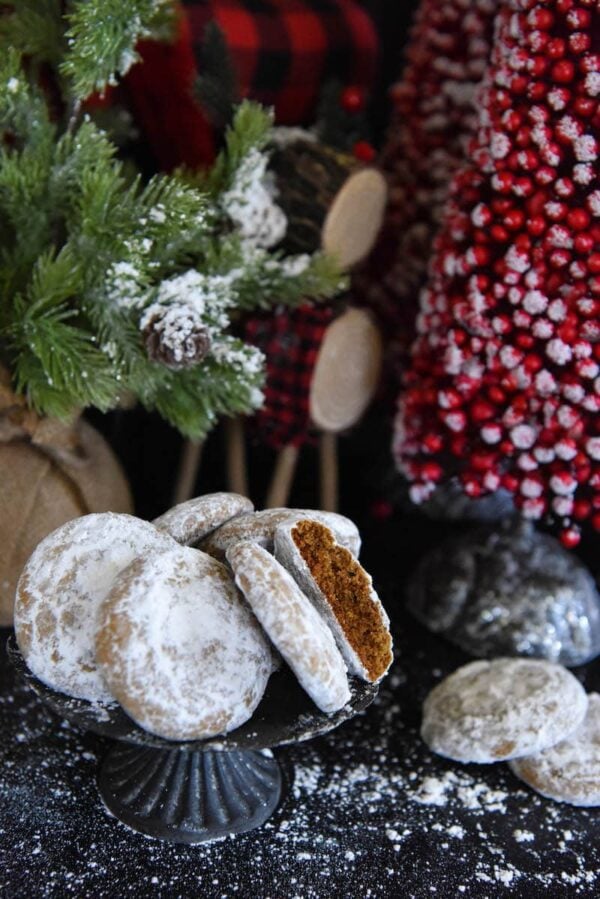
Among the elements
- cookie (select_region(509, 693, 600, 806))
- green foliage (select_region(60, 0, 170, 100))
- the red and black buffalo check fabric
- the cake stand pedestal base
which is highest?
green foliage (select_region(60, 0, 170, 100))

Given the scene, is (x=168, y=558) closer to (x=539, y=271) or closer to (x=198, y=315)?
(x=198, y=315)

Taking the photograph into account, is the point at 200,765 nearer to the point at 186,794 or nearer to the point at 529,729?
the point at 186,794

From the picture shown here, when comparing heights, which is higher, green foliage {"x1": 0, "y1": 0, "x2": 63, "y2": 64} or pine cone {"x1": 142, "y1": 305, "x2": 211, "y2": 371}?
green foliage {"x1": 0, "y1": 0, "x2": 63, "y2": 64}

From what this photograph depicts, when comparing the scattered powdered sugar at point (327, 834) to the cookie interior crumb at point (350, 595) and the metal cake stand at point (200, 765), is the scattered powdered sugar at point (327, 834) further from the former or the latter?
the cookie interior crumb at point (350, 595)

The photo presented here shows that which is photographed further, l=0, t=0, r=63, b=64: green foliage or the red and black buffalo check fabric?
the red and black buffalo check fabric

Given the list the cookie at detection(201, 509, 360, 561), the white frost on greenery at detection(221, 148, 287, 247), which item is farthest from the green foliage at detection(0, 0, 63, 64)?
the cookie at detection(201, 509, 360, 561)

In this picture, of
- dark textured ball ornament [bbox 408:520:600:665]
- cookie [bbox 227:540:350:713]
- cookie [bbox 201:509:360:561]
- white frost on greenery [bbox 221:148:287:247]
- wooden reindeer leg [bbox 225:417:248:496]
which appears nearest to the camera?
cookie [bbox 227:540:350:713]

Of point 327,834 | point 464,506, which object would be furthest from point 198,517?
point 464,506

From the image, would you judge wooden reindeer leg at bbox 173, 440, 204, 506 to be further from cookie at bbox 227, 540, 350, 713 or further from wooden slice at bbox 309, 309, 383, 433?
cookie at bbox 227, 540, 350, 713
